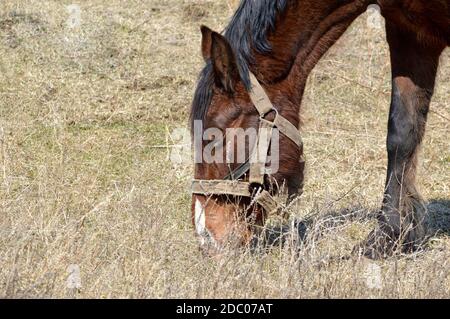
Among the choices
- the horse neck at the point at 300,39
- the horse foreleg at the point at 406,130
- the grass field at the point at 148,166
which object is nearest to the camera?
the grass field at the point at 148,166

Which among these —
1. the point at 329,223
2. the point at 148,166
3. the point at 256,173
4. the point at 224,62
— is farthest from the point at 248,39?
the point at 148,166

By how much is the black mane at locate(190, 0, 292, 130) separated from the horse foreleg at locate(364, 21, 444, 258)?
0.85 m

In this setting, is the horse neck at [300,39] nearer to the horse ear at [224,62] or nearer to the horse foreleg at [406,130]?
the horse ear at [224,62]

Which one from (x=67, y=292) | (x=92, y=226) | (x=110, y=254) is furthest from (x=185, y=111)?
(x=67, y=292)

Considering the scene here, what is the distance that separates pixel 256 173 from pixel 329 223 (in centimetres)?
54

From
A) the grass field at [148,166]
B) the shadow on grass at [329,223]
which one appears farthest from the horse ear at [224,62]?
the shadow on grass at [329,223]

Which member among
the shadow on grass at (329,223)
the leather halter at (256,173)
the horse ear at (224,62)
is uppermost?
the horse ear at (224,62)

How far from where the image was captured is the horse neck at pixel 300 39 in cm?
471

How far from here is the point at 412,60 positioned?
17.0 ft

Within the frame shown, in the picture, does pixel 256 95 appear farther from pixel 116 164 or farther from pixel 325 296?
pixel 116 164

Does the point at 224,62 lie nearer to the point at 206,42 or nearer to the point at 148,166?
the point at 206,42

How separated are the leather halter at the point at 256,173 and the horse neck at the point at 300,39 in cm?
14

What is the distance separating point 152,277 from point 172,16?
18.1 feet

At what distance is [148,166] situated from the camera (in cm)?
654
